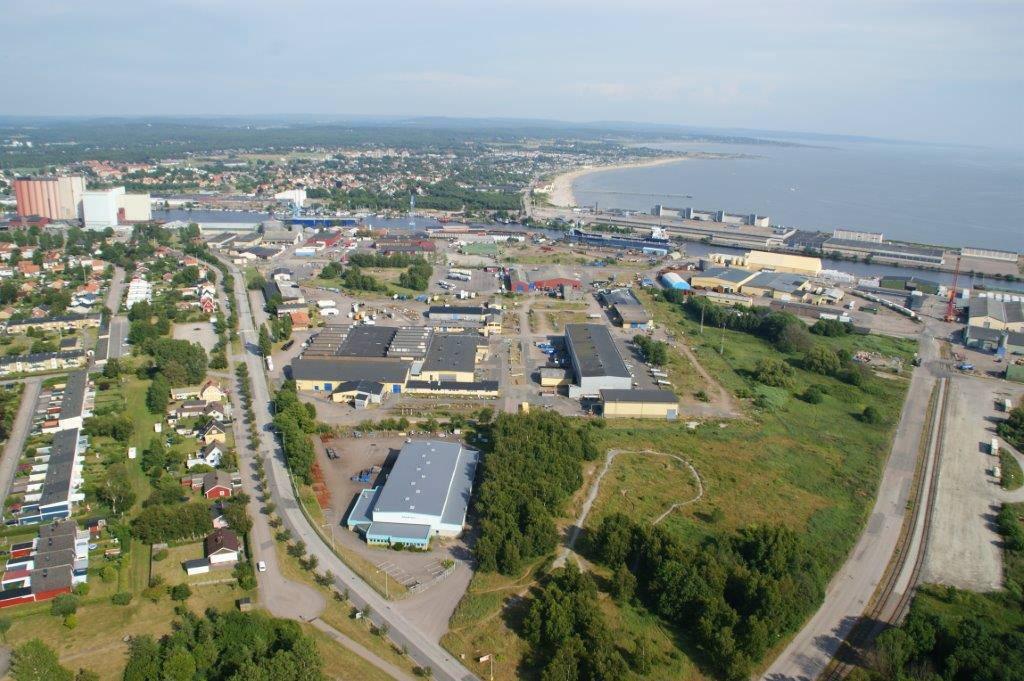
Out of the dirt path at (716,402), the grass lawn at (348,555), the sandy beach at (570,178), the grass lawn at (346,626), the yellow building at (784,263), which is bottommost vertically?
the grass lawn at (346,626)

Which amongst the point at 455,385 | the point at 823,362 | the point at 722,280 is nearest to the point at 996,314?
the point at 823,362

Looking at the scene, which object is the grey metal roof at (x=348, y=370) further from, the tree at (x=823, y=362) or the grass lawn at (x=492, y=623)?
the tree at (x=823, y=362)

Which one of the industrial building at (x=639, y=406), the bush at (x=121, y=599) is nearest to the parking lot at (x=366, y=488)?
the bush at (x=121, y=599)

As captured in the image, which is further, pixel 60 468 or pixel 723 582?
pixel 60 468

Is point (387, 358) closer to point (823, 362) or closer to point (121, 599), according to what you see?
point (121, 599)

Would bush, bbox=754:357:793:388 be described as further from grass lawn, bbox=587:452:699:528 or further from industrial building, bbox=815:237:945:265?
industrial building, bbox=815:237:945:265

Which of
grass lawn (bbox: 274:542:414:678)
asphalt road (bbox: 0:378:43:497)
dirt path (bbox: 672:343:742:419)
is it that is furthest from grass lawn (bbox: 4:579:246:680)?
dirt path (bbox: 672:343:742:419)

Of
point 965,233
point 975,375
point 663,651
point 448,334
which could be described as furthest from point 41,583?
point 965,233
